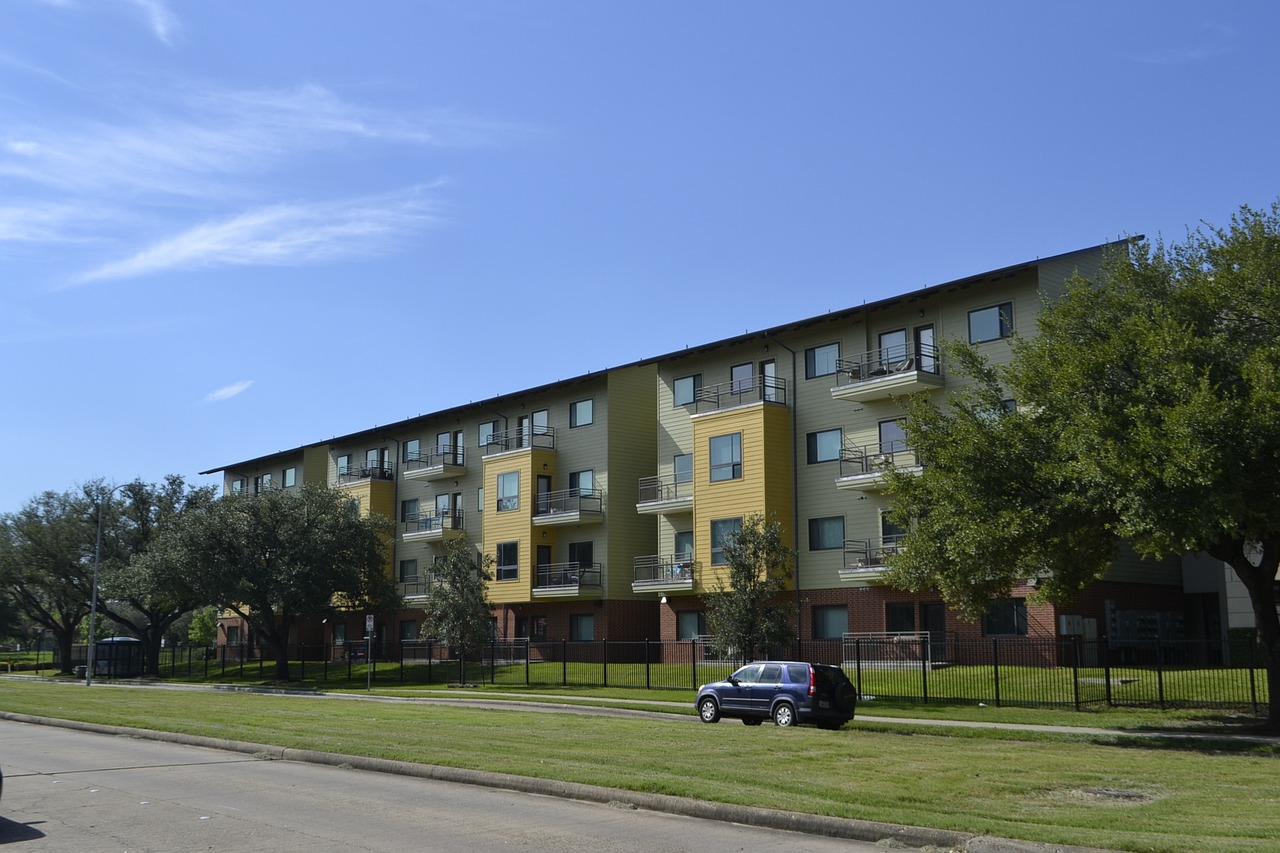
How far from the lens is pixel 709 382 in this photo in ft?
161

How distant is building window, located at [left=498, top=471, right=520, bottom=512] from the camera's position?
55778mm

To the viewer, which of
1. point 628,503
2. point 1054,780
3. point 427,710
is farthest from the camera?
point 628,503

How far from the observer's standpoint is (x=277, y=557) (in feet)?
174

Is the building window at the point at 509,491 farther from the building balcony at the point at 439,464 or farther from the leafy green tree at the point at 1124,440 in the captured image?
the leafy green tree at the point at 1124,440

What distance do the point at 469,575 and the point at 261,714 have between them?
1809cm

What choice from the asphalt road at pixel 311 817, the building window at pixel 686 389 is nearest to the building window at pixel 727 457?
the building window at pixel 686 389

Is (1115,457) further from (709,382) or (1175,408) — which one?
(709,382)

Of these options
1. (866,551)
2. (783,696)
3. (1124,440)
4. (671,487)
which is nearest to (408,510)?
(671,487)

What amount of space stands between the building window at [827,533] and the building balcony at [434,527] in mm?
22110

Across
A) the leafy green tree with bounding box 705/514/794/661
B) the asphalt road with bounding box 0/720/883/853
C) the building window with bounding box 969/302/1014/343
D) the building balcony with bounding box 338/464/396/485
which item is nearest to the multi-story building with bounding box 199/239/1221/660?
the building window with bounding box 969/302/1014/343

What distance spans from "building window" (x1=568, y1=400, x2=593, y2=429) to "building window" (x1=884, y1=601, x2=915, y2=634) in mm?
18057

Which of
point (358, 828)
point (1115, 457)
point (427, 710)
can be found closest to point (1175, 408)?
point (1115, 457)

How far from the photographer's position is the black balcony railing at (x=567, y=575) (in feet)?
171

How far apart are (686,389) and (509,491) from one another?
36.9 ft
